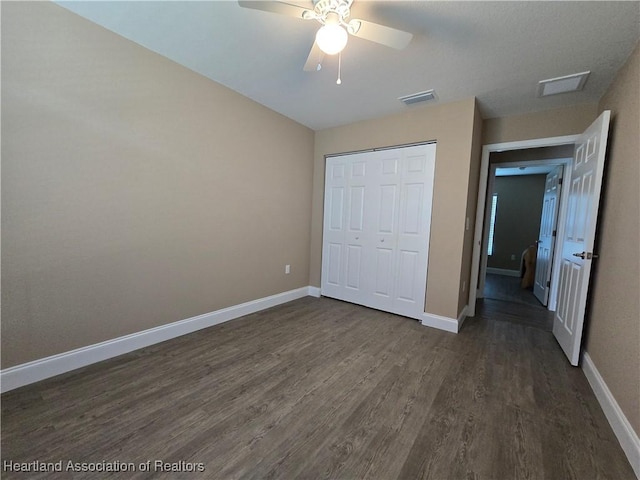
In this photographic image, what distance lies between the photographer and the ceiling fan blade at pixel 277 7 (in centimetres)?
139

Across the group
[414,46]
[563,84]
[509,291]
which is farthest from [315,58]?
[509,291]

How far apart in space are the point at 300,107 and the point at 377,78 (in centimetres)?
107

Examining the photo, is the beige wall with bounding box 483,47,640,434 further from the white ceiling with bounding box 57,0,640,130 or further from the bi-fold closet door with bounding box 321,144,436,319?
the bi-fold closet door with bounding box 321,144,436,319

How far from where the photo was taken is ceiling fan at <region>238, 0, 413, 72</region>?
1443mm

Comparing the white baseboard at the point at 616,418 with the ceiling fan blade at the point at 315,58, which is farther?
the ceiling fan blade at the point at 315,58

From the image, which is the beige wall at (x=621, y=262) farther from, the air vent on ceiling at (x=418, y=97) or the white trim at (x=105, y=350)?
the white trim at (x=105, y=350)

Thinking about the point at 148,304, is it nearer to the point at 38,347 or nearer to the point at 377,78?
the point at 38,347

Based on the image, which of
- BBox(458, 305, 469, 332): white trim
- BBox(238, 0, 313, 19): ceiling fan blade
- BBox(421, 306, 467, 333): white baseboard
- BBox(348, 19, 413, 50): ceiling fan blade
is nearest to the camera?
BBox(238, 0, 313, 19): ceiling fan blade

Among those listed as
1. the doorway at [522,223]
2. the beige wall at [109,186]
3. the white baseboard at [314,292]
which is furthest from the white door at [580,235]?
the beige wall at [109,186]

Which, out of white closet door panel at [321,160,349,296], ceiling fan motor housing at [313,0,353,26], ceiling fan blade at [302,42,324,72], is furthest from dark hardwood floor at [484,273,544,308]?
ceiling fan motor housing at [313,0,353,26]

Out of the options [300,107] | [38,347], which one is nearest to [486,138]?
[300,107]

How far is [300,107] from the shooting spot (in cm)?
314

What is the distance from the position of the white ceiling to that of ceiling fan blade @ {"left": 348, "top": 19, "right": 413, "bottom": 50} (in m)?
0.21

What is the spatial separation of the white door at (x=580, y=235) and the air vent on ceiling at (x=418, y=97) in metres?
1.34
